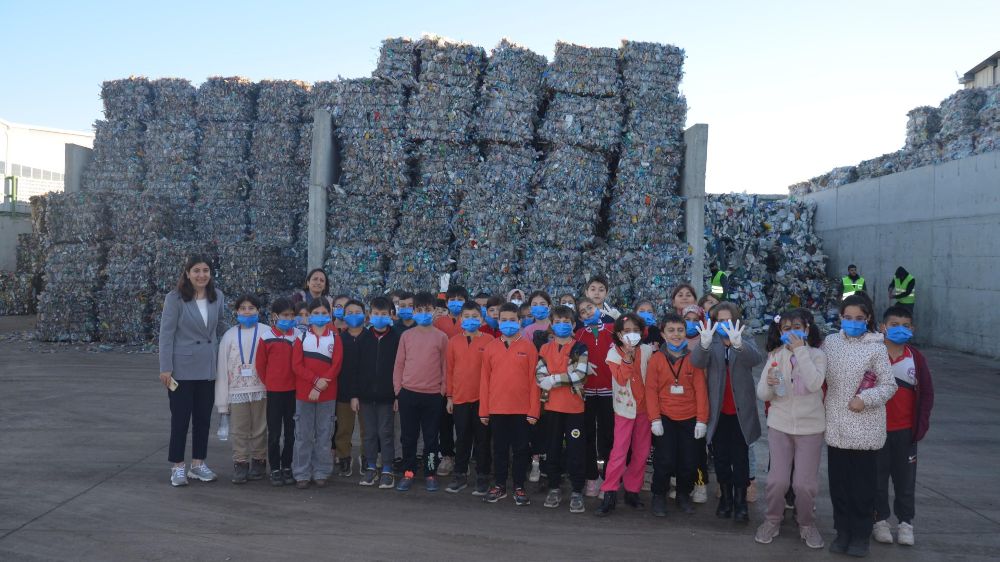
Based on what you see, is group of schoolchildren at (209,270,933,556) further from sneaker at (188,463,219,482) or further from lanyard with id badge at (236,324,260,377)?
sneaker at (188,463,219,482)

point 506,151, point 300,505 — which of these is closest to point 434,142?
point 506,151

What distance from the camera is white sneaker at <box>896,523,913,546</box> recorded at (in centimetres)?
520

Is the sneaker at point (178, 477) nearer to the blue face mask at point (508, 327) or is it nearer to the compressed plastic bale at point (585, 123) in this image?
the blue face mask at point (508, 327)

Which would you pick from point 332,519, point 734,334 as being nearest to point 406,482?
point 332,519

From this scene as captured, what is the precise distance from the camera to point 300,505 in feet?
19.4

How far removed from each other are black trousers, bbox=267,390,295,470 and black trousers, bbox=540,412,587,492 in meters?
2.38

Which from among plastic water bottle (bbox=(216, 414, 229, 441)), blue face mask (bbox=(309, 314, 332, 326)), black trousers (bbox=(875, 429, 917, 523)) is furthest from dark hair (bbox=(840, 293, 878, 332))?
plastic water bottle (bbox=(216, 414, 229, 441))

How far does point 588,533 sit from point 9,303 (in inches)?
820

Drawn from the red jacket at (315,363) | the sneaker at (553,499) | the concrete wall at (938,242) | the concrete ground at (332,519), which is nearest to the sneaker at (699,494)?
the concrete ground at (332,519)

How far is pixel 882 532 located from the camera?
527 cm

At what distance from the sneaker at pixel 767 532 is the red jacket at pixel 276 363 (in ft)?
13.5

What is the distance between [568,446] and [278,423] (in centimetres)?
264

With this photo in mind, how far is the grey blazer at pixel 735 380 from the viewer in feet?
18.8

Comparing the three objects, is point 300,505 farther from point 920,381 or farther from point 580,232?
point 580,232
